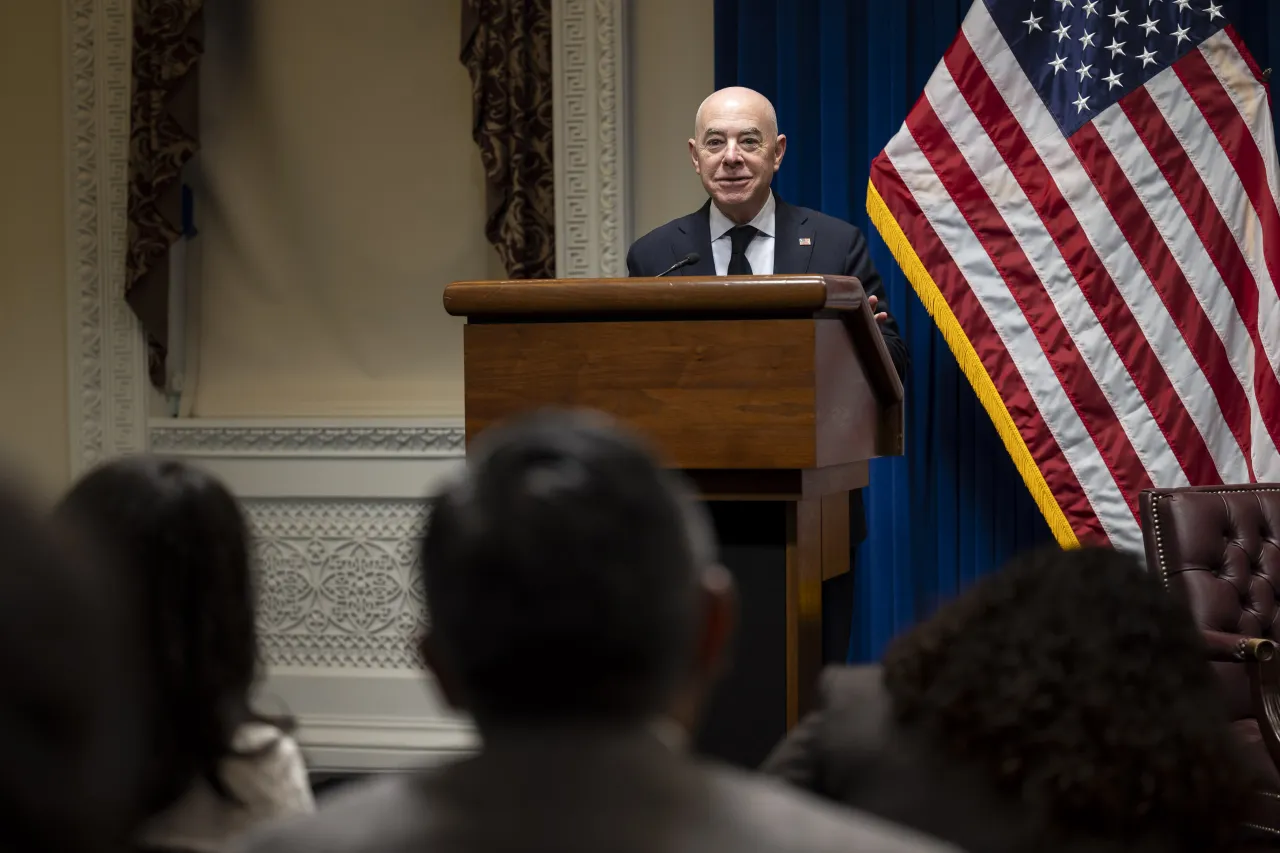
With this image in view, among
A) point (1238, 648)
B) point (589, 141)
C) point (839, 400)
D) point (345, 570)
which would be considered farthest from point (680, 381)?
point (345, 570)

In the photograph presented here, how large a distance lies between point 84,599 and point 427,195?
467 centimetres

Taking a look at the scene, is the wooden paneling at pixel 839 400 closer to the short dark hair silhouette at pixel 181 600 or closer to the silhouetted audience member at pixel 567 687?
the short dark hair silhouette at pixel 181 600

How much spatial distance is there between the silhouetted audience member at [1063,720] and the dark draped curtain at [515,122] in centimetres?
394

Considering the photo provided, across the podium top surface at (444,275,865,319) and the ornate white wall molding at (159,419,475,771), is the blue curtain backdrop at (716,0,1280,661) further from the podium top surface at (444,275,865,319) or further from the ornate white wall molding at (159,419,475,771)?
the podium top surface at (444,275,865,319)

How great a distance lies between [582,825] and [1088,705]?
532 mm

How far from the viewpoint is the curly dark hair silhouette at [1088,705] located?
3.39 feet

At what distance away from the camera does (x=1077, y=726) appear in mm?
1040

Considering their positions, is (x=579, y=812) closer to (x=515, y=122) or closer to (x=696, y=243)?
(x=696, y=243)

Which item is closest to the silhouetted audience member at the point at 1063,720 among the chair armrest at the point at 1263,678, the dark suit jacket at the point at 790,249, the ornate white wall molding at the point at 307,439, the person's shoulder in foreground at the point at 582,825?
the person's shoulder in foreground at the point at 582,825

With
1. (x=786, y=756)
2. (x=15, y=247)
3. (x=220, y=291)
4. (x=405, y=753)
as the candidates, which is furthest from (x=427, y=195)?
(x=786, y=756)

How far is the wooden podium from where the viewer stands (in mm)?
2395

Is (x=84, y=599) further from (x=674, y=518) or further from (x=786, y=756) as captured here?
(x=786, y=756)

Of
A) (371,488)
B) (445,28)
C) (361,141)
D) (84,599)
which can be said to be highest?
(445,28)

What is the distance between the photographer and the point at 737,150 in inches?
142
